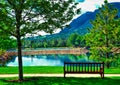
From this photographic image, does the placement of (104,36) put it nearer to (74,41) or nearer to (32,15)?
(32,15)

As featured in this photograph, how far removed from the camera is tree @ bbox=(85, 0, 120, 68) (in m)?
38.1

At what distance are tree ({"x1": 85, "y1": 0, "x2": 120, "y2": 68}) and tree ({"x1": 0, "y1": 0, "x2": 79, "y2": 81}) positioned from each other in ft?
54.4

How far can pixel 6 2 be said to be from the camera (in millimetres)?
20906

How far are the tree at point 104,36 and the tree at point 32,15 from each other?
1657cm

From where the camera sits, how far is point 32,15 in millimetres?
21406

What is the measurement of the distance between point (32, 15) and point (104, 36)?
18.7 metres

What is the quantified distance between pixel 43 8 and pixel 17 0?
163cm

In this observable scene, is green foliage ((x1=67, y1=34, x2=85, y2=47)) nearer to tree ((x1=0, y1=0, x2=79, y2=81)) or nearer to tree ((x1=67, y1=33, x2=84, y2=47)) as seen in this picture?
tree ((x1=67, y1=33, x2=84, y2=47))

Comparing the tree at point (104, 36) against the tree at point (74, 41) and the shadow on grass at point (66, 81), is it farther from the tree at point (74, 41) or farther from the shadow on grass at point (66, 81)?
the tree at point (74, 41)

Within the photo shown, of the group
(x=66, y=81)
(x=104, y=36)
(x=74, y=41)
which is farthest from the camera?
(x=74, y=41)

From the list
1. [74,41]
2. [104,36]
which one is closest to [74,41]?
[74,41]

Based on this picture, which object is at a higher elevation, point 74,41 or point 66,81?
point 66,81

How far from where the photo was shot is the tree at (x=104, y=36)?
125ft

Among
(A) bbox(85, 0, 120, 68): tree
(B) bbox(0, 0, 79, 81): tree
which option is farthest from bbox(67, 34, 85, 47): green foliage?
(B) bbox(0, 0, 79, 81): tree
